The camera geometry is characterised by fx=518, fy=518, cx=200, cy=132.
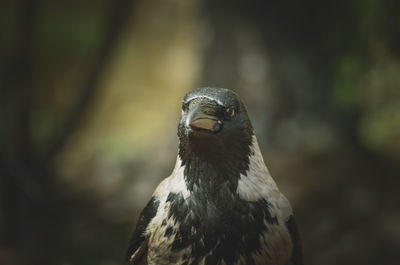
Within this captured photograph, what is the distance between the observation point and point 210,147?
2.18 metres

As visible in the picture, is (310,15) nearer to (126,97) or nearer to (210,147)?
(210,147)

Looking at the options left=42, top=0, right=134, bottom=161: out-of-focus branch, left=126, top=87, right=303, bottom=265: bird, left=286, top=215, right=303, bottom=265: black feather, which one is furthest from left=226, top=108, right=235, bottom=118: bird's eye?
left=42, top=0, right=134, bottom=161: out-of-focus branch

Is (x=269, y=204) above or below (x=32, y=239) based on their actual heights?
above

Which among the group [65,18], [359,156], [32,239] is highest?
[65,18]

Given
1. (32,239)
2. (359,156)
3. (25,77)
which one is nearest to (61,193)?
(32,239)

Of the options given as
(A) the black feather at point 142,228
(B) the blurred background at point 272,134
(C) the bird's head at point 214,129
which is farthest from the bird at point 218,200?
(B) the blurred background at point 272,134

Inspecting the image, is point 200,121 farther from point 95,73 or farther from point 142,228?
point 95,73

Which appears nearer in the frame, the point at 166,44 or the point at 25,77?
the point at 25,77

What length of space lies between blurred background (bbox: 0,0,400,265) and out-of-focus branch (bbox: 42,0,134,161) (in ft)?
0.05

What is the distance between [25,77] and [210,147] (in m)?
3.15

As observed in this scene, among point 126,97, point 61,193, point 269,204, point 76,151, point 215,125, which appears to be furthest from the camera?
point 126,97

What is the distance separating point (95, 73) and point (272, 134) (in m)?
1.89

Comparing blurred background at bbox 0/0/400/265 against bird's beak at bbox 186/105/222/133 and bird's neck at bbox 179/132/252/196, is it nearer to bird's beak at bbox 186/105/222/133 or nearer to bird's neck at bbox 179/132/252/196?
bird's neck at bbox 179/132/252/196

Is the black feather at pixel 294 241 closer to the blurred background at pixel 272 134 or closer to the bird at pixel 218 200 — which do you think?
the bird at pixel 218 200
